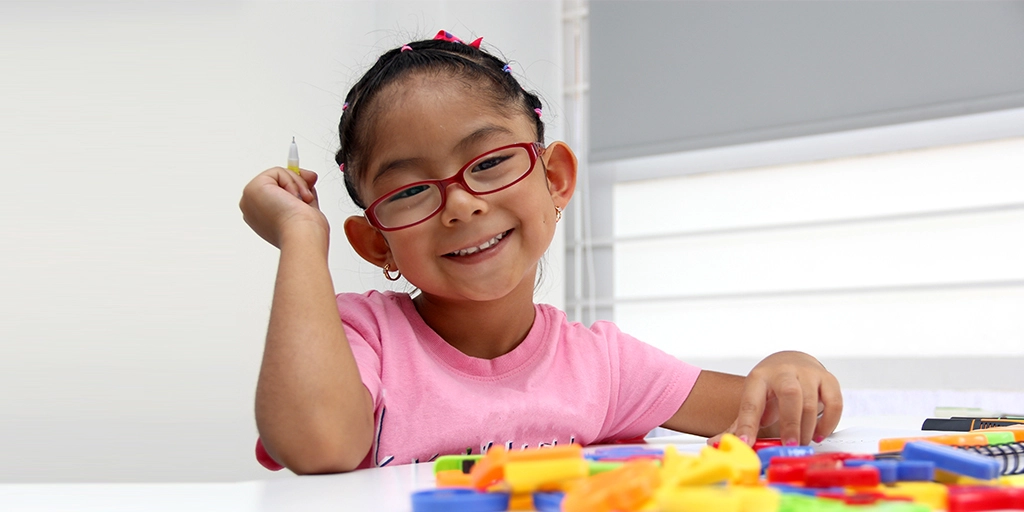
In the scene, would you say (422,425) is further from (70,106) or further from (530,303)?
(70,106)

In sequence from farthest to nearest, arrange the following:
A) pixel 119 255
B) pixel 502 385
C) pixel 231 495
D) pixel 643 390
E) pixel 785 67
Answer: pixel 785 67 < pixel 119 255 < pixel 643 390 < pixel 502 385 < pixel 231 495

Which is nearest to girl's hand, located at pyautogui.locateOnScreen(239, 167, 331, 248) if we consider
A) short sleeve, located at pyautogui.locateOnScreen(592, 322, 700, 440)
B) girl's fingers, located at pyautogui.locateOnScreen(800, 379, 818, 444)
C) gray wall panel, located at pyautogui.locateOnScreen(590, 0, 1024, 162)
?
short sleeve, located at pyautogui.locateOnScreen(592, 322, 700, 440)

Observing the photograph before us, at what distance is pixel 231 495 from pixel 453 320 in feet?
1.60

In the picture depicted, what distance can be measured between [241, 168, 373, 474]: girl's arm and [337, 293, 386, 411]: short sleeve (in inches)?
1.5

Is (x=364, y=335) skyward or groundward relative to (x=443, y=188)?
groundward

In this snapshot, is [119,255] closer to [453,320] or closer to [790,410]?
[453,320]

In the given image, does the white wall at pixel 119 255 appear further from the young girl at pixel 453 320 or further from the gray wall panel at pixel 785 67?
the gray wall panel at pixel 785 67

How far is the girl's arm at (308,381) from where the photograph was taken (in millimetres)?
665

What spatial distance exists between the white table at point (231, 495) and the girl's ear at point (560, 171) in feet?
1.77

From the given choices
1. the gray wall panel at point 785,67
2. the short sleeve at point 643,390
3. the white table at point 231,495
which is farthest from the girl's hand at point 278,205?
the gray wall panel at point 785,67

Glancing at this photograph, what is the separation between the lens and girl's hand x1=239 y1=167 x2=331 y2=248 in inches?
32.6

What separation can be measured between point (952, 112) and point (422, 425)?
5.54 feet

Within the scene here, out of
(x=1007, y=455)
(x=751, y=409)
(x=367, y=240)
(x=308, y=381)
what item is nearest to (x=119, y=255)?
(x=367, y=240)

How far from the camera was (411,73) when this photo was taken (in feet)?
3.00
